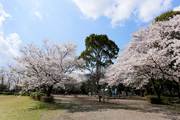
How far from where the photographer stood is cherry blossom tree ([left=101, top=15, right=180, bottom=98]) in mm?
7094

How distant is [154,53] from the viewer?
695cm

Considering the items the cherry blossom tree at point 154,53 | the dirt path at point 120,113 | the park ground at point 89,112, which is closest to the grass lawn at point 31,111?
the park ground at point 89,112

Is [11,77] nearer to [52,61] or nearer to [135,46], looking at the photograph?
[52,61]

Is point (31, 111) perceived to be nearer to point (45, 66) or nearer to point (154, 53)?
point (45, 66)

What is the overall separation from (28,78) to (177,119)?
12632 millimetres

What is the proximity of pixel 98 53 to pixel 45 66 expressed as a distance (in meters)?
10.5

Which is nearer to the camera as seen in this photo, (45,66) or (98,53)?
(45,66)

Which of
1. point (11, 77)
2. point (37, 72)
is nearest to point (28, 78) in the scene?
point (37, 72)

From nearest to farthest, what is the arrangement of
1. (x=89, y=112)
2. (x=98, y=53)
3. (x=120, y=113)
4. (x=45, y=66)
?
(x=120, y=113) < (x=89, y=112) < (x=45, y=66) < (x=98, y=53)

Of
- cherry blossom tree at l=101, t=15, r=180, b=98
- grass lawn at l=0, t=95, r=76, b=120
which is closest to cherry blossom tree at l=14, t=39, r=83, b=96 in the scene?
grass lawn at l=0, t=95, r=76, b=120

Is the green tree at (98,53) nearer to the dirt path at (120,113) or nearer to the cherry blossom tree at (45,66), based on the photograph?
the cherry blossom tree at (45,66)

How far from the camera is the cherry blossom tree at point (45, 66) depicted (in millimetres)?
10727

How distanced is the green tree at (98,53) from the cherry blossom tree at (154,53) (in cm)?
571

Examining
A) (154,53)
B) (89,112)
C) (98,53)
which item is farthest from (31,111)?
(98,53)
